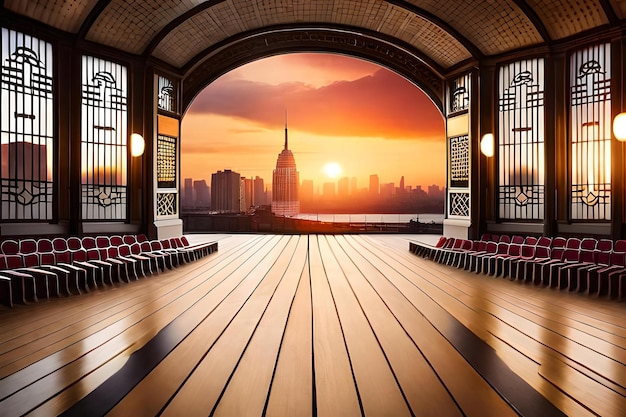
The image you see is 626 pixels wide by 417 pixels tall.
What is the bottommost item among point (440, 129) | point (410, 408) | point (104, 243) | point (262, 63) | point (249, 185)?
point (410, 408)

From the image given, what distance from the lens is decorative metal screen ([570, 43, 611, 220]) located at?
7.56 m

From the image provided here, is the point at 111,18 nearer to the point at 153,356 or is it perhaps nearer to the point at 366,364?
the point at 153,356

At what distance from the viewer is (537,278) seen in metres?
6.10

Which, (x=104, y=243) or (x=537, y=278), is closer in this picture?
(x=537, y=278)

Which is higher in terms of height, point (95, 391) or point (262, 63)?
point (262, 63)

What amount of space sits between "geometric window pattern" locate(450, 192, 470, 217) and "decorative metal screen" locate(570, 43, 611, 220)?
2.25m

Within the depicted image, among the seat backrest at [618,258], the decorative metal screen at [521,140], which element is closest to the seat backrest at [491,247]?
the decorative metal screen at [521,140]

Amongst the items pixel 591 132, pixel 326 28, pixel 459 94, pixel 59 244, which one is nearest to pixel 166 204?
pixel 59 244

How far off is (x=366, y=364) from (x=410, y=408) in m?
0.66

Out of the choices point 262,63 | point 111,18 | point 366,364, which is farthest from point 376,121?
point 366,364

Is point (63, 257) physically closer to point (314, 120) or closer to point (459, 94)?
point (459, 94)

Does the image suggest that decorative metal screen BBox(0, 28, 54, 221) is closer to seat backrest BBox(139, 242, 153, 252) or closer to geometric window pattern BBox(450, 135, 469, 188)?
seat backrest BBox(139, 242, 153, 252)

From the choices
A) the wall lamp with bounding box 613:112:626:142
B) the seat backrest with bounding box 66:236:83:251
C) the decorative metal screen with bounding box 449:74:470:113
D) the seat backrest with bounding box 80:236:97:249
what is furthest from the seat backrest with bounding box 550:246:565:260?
the seat backrest with bounding box 66:236:83:251

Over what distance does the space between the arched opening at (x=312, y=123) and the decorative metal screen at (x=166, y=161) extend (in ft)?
28.0
